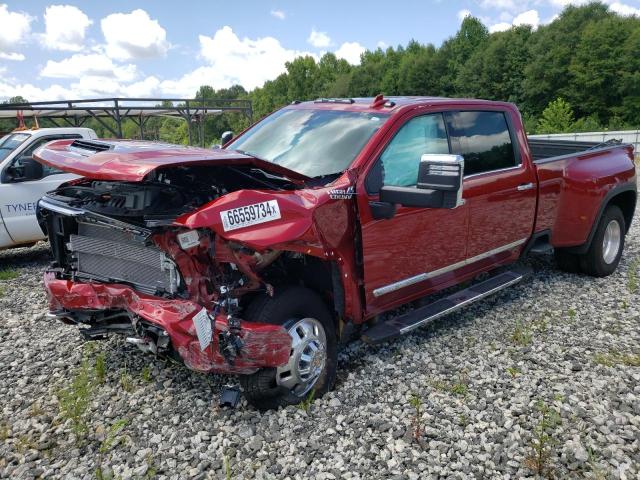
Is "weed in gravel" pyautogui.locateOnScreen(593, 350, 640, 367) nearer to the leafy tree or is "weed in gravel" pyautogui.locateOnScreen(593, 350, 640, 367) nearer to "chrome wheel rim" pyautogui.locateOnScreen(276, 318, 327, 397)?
"chrome wheel rim" pyautogui.locateOnScreen(276, 318, 327, 397)

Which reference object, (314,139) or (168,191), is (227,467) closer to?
(168,191)

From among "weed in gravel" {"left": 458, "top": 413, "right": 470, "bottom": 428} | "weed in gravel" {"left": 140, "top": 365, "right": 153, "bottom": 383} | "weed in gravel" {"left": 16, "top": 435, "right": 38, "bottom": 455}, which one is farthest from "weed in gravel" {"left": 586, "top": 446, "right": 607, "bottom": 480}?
"weed in gravel" {"left": 16, "top": 435, "right": 38, "bottom": 455}

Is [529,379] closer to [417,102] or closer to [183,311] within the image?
[417,102]

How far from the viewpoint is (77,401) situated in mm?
3445

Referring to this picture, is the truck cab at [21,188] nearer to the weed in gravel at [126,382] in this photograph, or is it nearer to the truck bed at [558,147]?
the weed in gravel at [126,382]

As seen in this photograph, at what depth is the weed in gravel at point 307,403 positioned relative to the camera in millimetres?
3318

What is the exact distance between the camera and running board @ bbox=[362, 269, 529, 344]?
12.0 ft

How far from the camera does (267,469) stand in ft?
9.30

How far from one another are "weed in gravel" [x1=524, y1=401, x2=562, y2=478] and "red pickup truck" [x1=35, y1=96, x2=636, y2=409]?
1018 millimetres

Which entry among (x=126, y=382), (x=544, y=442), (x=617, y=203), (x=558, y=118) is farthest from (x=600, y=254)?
(x=558, y=118)

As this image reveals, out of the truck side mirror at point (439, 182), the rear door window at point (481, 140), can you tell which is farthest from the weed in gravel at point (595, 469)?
the rear door window at point (481, 140)

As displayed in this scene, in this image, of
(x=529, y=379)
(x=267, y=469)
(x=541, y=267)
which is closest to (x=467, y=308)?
(x=529, y=379)

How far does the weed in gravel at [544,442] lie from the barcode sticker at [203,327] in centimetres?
185

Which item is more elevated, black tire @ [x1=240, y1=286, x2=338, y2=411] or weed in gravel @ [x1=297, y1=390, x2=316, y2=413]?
black tire @ [x1=240, y1=286, x2=338, y2=411]
